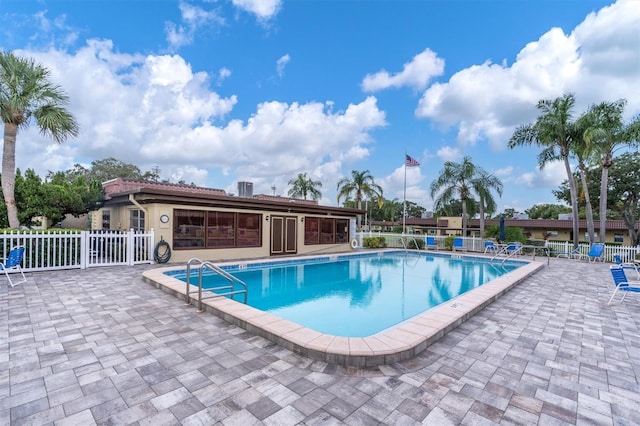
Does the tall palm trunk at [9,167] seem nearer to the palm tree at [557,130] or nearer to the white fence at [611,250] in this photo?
the palm tree at [557,130]

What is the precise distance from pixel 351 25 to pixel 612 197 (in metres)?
23.6

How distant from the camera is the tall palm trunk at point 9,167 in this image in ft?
30.3

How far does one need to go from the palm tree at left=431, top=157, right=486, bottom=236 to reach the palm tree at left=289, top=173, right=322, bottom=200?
1153 cm

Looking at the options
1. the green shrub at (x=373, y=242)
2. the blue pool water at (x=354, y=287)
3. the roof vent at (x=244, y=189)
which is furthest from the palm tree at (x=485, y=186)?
the roof vent at (x=244, y=189)

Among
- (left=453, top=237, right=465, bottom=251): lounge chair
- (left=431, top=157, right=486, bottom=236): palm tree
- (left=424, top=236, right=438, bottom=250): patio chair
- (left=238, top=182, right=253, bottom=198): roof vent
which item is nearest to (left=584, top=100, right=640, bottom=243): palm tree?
(left=431, top=157, right=486, bottom=236): palm tree

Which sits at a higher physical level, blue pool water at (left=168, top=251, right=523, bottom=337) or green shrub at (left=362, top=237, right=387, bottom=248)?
green shrub at (left=362, top=237, right=387, bottom=248)

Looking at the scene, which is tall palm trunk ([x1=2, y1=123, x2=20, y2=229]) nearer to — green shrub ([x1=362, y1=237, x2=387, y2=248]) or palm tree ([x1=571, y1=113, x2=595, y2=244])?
green shrub ([x1=362, y1=237, x2=387, y2=248])

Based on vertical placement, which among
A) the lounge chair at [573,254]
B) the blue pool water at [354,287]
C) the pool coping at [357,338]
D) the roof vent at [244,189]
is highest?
the roof vent at [244,189]

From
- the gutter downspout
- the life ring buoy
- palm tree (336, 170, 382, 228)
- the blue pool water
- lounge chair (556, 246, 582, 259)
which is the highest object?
palm tree (336, 170, 382, 228)

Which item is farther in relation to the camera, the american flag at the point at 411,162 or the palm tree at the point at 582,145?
the american flag at the point at 411,162

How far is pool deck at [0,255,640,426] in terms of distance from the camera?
2.47 metres

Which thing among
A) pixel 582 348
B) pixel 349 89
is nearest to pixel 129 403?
pixel 582 348

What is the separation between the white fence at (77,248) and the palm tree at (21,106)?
79.9 inches

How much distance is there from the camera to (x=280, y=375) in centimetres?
307
